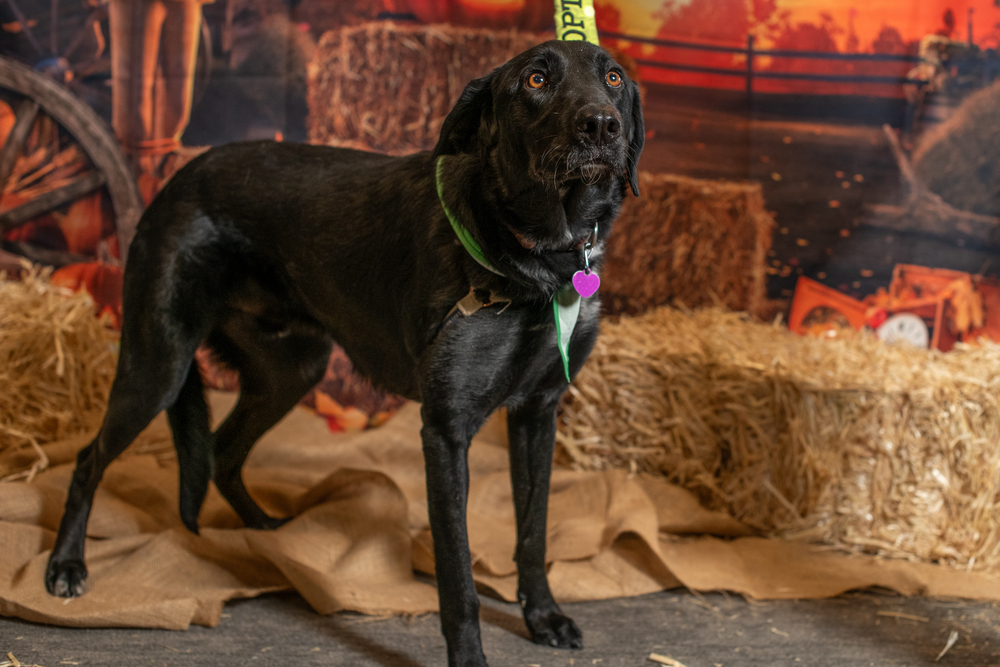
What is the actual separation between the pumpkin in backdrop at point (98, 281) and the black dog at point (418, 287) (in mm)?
1523

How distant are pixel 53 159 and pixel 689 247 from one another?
121 inches

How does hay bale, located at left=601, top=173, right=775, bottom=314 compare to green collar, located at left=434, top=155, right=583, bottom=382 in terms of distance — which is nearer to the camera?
green collar, located at left=434, top=155, right=583, bottom=382

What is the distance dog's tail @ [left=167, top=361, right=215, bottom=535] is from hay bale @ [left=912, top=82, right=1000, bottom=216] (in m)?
3.38

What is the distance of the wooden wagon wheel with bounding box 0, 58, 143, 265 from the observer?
144 inches

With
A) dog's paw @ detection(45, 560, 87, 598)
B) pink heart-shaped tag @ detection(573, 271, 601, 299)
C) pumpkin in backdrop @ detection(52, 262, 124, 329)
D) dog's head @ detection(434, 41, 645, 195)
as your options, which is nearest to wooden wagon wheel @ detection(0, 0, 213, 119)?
pumpkin in backdrop @ detection(52, 262, 124, 329)

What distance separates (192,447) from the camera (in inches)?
97.5

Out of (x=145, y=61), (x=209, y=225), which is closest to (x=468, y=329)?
(x=209, y=225)

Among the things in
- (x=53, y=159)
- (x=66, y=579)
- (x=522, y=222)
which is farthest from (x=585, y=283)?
(x=53, y=159)

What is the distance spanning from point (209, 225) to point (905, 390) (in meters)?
2.43

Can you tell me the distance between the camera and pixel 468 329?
6.16 ft

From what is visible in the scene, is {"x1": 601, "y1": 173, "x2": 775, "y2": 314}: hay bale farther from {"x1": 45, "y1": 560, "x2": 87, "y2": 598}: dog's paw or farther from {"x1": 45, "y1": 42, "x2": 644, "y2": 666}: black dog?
{"x1": 45, "y1": 560, "x2": 87, "y2": 598}: dog's paw

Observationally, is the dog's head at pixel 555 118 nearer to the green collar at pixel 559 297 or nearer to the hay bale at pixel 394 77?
the green collar at pixel 559 297

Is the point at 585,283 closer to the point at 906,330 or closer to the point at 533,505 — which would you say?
the point at 533,505

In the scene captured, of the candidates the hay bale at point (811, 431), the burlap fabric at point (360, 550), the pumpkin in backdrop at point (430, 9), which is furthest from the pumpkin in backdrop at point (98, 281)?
the hay bale at point (811, 431)
